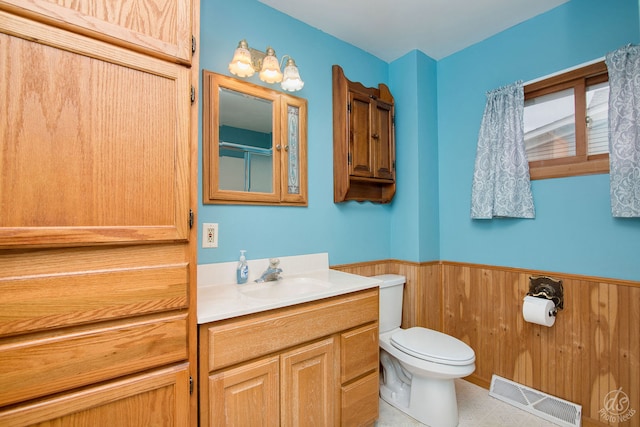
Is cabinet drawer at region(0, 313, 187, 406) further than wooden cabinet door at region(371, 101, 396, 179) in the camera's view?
No

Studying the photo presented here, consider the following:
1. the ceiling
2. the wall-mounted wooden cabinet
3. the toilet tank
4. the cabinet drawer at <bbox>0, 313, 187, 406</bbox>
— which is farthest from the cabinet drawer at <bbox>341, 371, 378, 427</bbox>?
the ceiling

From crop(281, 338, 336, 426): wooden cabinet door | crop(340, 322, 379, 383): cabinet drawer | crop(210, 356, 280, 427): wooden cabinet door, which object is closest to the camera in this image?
crop(210, 356, 280, 427): wooden cabinet door

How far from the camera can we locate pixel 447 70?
2.37m

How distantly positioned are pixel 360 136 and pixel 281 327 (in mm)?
1438

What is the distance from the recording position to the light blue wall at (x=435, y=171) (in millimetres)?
1623

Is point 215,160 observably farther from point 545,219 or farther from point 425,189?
point 545,219

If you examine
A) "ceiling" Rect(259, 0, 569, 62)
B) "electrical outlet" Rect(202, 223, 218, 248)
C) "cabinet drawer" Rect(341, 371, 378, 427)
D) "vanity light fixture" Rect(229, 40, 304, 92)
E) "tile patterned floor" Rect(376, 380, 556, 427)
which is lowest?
"tile patterned floor" Rect(376, 380, 556, 427)

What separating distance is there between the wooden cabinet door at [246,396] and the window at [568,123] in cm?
202

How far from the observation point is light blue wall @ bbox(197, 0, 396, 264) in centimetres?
160

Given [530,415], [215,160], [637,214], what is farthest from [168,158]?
[530,415]

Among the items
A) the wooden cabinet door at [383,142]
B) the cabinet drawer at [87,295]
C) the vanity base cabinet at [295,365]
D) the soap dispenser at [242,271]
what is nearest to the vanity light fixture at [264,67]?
the wooden cabinet door at [383,142]

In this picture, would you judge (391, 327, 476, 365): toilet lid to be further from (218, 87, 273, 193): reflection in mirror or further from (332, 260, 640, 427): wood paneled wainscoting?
(218, 87, 273, 193): reflection in mirror

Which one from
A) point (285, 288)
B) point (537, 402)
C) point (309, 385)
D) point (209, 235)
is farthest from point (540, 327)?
point (209, 235)

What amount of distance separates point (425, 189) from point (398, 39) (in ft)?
3.77
